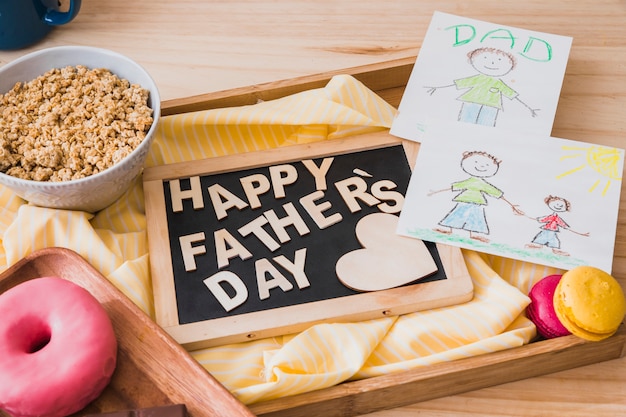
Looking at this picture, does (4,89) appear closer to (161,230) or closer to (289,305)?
(161,230)

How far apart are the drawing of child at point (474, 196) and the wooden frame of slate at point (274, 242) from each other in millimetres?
36

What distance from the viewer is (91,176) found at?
26.9 inches

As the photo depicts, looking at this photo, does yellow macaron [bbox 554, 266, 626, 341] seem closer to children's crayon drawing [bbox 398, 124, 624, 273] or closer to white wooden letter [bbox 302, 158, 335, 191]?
children's crayon drawing [bbox 398, 124, 624, 273]

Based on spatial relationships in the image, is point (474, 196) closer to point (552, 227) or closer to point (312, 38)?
point (552, 227)

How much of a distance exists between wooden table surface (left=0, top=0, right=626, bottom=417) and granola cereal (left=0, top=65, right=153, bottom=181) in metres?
0.16

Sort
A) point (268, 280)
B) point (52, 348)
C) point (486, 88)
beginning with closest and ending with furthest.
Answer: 1. point (52, 348)
2. point (268, 280)
3. point (486, 88)

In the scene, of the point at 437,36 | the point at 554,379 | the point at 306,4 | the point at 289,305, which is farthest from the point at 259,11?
the point at 554,379

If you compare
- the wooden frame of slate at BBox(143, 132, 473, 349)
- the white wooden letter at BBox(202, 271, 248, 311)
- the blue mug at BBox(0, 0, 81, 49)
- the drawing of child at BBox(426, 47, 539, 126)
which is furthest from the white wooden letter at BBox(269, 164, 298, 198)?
the blue mug at BBox(0, 0, 81, 49)

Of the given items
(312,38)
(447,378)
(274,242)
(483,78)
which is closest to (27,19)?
(312,38)

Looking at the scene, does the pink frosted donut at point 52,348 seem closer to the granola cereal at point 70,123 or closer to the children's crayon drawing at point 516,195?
the granola cereal at point 70,123

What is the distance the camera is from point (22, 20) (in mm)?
920

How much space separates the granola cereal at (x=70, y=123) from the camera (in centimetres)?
70

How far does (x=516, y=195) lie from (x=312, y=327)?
27 centimetres

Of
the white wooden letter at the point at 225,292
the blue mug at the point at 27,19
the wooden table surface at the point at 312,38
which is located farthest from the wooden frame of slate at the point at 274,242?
the blue mug at the point at 27,19
